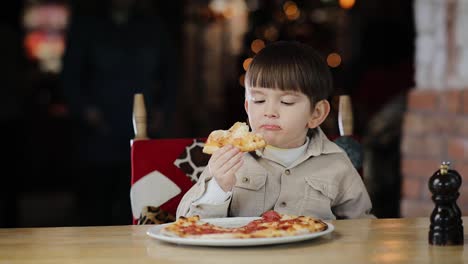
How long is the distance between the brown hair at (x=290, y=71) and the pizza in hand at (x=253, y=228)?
1.31 ft

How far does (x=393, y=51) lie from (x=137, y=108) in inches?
150

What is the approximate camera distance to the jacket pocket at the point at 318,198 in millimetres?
2059

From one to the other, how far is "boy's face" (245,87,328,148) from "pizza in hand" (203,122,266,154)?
0.56 feet

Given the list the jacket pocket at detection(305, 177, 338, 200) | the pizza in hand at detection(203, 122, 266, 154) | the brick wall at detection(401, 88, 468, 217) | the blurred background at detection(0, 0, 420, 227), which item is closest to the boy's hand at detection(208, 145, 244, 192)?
the pizza in hand at detection(203, 122, 266, 154)

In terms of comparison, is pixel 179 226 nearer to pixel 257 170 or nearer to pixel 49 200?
pixel 257 170

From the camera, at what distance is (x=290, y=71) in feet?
6.66

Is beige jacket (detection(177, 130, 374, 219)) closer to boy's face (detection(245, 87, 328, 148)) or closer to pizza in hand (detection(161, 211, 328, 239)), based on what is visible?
boy's face (detection(245, 87, 328, 148))

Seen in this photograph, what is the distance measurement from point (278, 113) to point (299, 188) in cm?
17

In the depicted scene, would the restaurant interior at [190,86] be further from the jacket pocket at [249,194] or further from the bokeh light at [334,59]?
the jacket pocket at [249,194]

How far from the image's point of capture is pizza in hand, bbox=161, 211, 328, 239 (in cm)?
154

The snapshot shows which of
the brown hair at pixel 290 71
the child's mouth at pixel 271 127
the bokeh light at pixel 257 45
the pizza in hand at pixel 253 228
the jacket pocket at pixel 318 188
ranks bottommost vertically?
the pizza in hand at pixel 253 228

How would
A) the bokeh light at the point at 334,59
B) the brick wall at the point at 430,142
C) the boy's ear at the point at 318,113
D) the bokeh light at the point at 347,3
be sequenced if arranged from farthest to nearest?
the bokeh light at the point at 347,3
the bokeh light at the point at 334,59
the brick wall at the point at 430,142
the boy's ear at the point at 318,113

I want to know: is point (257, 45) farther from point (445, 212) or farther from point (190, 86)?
point (445, 212)

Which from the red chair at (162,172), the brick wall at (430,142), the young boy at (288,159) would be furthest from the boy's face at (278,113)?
Answer: the brick wall at (430,142)
